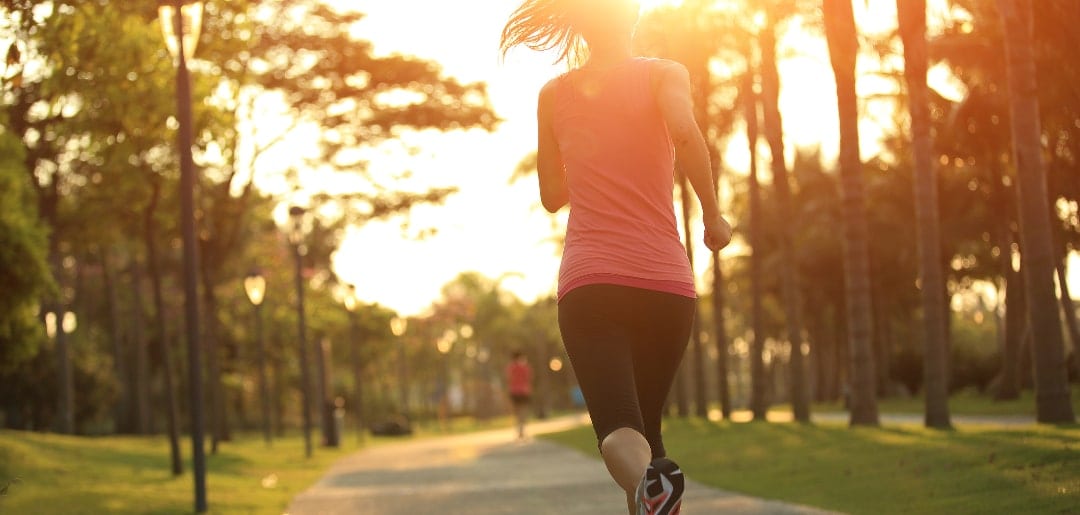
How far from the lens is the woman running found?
4.25 m

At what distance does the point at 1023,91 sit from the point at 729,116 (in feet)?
66.6

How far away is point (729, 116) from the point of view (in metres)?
36.6

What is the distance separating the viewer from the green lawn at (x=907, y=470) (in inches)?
370

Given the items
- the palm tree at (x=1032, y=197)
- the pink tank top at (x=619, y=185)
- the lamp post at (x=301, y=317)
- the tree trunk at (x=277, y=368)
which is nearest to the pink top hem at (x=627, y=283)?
the pink tank top at (x=619, y=185)

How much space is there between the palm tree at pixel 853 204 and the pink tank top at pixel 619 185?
52.2 feet

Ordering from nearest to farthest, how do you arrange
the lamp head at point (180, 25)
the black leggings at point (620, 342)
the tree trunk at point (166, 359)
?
the black leggings at point (620, 342) → the lamp head at point (180, 25) → the tree trunk at point (166, 359)

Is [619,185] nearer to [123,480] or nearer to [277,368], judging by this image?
[123,480]

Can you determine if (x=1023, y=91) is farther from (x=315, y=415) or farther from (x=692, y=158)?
(x=315, y=415)

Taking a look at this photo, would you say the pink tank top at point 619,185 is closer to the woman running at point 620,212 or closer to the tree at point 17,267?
the woman running at point 620,212

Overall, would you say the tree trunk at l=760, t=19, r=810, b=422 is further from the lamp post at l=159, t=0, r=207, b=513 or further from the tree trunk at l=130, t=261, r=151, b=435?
the tree trunk at l=130, t=261, r=151, b=435

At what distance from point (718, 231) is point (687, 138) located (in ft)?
0.96

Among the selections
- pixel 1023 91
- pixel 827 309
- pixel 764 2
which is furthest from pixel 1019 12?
pixel 827 309

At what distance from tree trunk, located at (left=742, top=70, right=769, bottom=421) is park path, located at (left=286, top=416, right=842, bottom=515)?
24.5 ft

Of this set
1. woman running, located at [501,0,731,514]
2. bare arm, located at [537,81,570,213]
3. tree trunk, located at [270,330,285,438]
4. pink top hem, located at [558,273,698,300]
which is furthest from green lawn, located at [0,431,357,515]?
tree trunk, located at [270,330,285,438]
